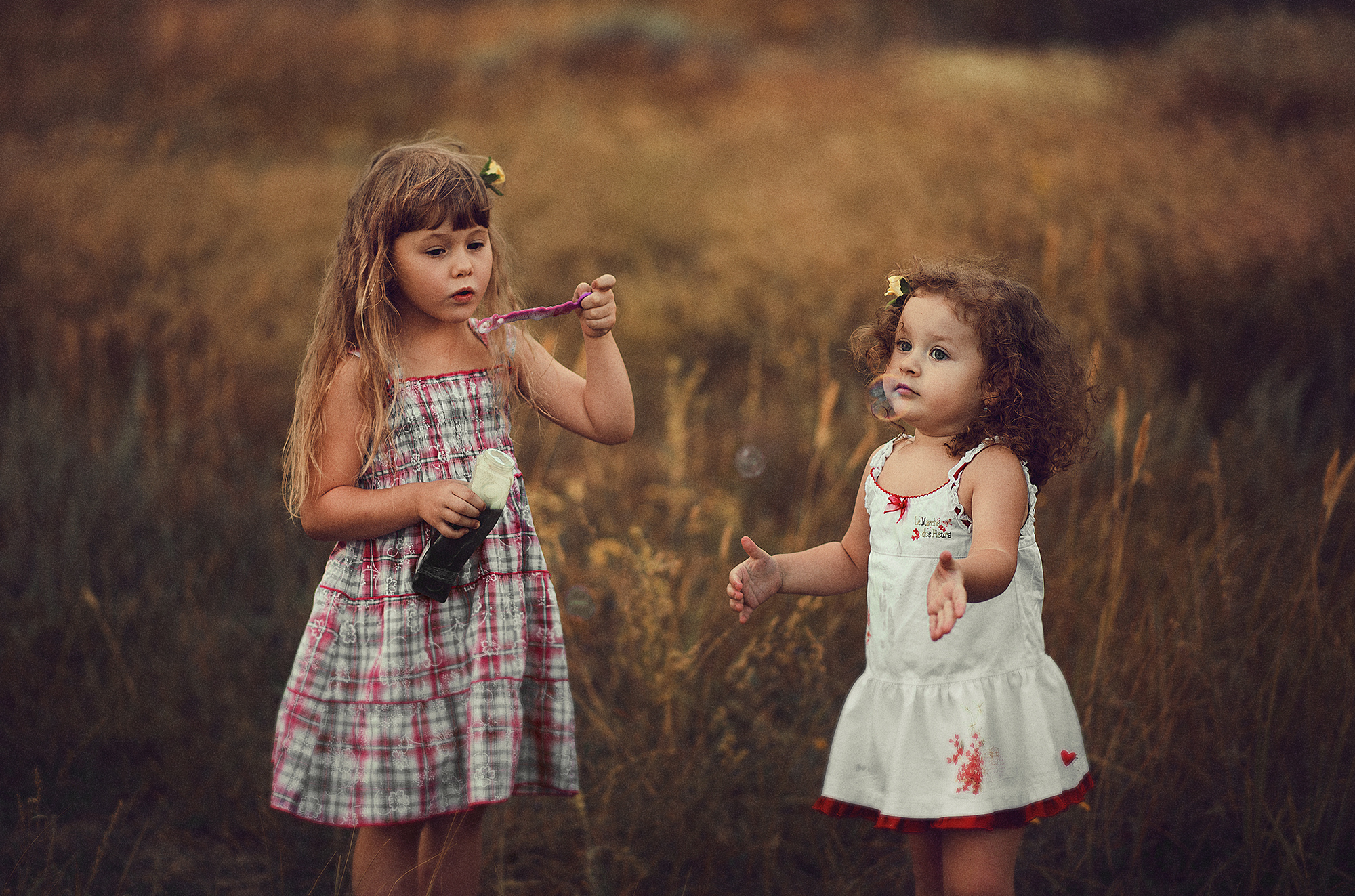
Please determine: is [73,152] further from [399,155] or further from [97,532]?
[399,155]

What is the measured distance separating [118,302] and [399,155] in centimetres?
432

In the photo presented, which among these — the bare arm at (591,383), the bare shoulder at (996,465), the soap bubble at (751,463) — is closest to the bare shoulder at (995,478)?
the bare shoulder at (996,465)

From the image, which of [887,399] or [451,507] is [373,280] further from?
[887,399]

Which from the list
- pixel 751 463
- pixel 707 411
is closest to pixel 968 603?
pixel 751 463

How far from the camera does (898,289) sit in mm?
1489

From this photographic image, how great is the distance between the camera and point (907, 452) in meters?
1.53

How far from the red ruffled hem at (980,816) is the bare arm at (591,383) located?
0.70 m

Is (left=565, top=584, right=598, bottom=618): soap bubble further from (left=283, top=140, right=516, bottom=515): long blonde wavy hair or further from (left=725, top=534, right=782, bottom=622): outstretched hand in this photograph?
(left=725, top=534, right=782, bottom=622): outstretched hand

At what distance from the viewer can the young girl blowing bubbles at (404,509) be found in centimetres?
159

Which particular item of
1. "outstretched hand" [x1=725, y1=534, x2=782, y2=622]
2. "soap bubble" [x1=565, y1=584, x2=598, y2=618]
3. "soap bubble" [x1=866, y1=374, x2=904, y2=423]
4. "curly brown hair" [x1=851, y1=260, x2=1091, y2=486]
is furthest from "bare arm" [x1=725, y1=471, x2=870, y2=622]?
"soap bubble" [x1=565, y1=584, x2=598, y2=618]

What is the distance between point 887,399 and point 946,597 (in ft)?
1.25

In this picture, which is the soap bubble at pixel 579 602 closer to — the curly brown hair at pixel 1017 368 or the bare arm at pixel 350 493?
the bare arm at pixel 350 493

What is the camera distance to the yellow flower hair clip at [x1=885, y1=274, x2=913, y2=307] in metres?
1.49

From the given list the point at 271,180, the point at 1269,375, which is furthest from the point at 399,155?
the point at 271,180
